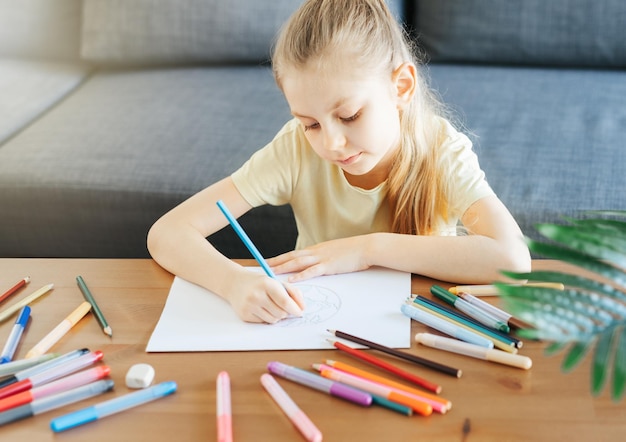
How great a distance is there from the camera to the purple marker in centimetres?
A: 77

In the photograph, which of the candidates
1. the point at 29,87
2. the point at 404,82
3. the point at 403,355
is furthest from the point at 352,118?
the point at 29,87

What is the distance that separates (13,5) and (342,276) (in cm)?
164

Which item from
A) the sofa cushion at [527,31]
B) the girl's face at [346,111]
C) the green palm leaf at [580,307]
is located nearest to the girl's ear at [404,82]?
the girl's face at [346,111]

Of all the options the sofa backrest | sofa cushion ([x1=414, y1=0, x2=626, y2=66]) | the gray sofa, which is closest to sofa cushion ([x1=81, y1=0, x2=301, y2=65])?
the gray sofa

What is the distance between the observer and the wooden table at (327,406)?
73 cm

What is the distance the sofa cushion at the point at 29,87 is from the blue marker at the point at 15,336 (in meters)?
0.99

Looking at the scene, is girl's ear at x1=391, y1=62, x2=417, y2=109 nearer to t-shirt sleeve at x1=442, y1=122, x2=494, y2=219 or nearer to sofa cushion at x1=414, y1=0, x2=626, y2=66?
t-shirt sleeve at x1=442, y1=122, x2=494, y2=219

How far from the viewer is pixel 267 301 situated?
0.92 meters

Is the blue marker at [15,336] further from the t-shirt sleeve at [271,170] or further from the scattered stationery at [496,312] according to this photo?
the scattered stationery at [496,312]

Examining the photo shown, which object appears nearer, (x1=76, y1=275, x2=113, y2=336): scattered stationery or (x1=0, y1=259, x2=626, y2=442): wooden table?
(x1=0, y1=259, x2=626, y2=442): wooden table

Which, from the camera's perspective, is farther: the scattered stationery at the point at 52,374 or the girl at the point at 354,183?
the girl at the point at 354,183

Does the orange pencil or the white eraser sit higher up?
the orange pencil

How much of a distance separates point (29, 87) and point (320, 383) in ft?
5.16

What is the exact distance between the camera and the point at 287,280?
1.01 metres
